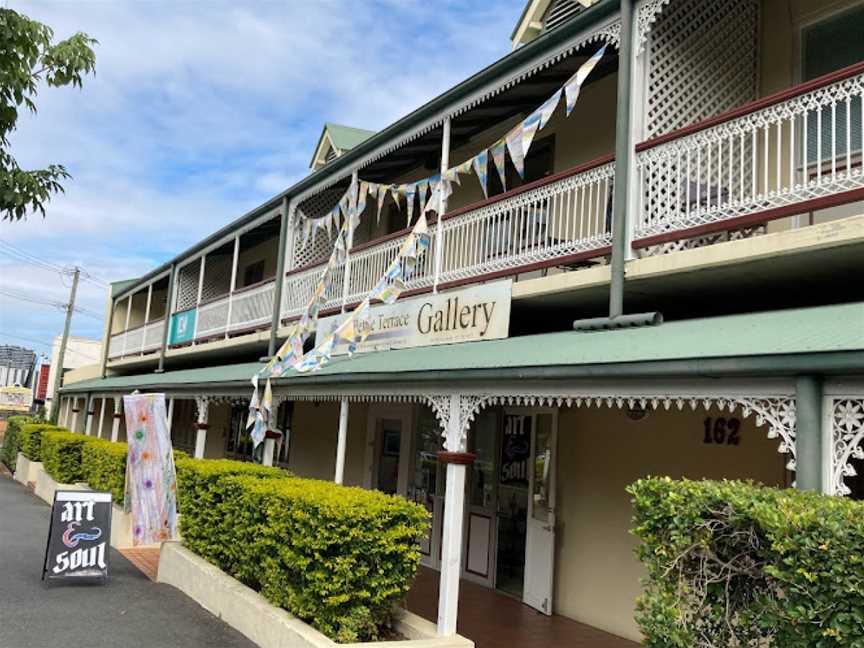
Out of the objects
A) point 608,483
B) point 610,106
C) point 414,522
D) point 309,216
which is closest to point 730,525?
point 414,522

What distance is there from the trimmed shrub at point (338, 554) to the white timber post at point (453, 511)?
0.86 ft

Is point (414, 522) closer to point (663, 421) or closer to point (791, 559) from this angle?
point (663, 421)

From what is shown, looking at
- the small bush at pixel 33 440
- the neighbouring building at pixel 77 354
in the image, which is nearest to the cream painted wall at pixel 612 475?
the small bush at pixel 33 440

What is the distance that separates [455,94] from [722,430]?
4991 mm

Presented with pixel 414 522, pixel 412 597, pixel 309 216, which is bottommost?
pixel 412 597

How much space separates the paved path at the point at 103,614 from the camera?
6520 mm

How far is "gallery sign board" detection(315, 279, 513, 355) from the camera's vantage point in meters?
7.83

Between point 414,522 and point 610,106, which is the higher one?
point 610,106

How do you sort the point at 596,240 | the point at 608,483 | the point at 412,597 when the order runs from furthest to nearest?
1. the point at 412,597
2. the point at 608,483
3. the point at 596,240

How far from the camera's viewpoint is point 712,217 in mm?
6180

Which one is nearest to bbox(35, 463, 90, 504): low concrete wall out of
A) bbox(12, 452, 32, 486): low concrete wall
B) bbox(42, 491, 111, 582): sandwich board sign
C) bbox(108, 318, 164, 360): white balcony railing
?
bbox(12, 452, 32, 486): low concrete wall

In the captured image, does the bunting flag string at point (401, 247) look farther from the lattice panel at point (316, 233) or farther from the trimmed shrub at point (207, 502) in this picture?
the lattice panel at point (316, 233)

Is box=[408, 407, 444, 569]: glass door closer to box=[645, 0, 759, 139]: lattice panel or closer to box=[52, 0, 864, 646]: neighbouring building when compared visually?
box=[52, 0, 864, 646]: neighbouring building

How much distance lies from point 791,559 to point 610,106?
686cm
